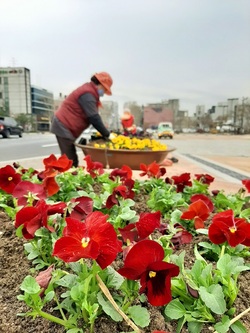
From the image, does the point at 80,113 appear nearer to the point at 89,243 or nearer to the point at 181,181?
the point at 181,181

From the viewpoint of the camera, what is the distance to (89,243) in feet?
1.29

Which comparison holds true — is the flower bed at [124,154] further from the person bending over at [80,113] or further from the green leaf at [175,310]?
the green leaf at [175,310]

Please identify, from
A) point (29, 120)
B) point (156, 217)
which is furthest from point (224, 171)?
point (156, 217)

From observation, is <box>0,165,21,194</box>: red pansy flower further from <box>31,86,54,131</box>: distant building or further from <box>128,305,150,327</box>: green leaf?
<box>31,86,54,131</box>: distant building

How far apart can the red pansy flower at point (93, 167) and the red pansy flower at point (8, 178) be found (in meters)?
0.34

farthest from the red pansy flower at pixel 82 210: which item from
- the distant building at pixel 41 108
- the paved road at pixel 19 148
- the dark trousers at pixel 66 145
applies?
the dark trousers at pixel 66 145

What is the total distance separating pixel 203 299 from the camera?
1.43 ft

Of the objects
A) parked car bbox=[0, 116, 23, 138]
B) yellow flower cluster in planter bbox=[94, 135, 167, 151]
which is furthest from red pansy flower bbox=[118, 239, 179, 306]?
yellow flower cluster in planter bbox=[94, 135, 167, 151]

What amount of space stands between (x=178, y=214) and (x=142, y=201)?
0.35 metres

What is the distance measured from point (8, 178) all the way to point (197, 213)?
0.50 meters

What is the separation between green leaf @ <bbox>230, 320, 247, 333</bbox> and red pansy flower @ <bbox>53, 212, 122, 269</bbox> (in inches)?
7.6

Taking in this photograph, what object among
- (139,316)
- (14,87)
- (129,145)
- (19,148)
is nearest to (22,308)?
(139,316)

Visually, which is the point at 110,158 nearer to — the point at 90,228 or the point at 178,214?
the point at 178,214

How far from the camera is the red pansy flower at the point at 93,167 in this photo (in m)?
1.20
